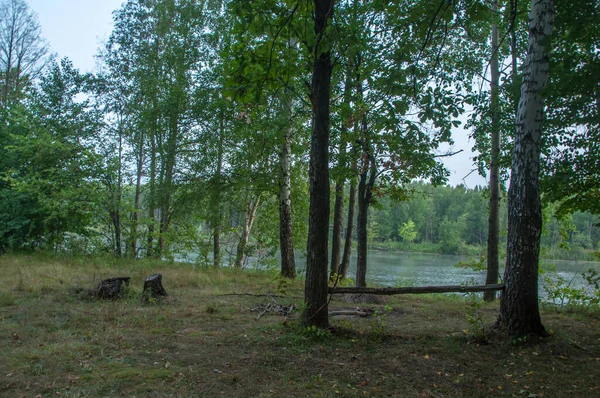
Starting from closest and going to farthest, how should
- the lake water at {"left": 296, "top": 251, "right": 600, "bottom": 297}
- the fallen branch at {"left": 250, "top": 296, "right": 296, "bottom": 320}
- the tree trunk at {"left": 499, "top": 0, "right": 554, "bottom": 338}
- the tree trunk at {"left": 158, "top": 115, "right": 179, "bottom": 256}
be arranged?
1. the tree trunk at {"left": 499, "top": 0, "right": 554, "bottom": 338}
2. the fallen branch at {"left": 250, "top": 296, "right": 296, "bottom": 320}
3. the tree trunk at {"left": 158, "top": 115, "right": 179, "bottom": 256}
4. the lake water at {"left": 296, "top": 251, "right": 600, "bottom": 297}

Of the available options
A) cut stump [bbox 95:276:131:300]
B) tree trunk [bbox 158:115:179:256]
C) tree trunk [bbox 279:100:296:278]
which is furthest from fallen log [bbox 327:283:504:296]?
tree trunk [bbox 158:115:179:256]

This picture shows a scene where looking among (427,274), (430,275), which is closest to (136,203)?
(430,275)

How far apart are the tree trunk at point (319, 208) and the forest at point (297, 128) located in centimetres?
2

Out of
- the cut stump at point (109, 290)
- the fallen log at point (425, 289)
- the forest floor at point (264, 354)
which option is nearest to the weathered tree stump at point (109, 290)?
the cut stump at point (109, 290)

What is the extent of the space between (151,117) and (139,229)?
4124mm

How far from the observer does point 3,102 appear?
694 inches

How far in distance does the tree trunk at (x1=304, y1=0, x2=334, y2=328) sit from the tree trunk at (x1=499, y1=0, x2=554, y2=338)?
2189 mm

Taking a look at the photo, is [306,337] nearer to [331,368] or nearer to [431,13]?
[331,368]

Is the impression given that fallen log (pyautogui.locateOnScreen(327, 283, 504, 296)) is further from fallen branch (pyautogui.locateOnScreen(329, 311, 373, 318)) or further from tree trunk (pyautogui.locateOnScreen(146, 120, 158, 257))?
tree trunk (pyautogui.locateOnScreen(146, 120, 158, 257))

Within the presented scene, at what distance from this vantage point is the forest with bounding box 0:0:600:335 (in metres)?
4.46

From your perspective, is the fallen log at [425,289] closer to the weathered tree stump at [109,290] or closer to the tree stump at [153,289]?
the tree stump at [153,289]

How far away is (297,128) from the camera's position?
11.6 metres

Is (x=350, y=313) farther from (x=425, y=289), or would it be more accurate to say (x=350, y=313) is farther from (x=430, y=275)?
(x=430, y=275)

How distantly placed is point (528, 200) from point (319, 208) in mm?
2469
